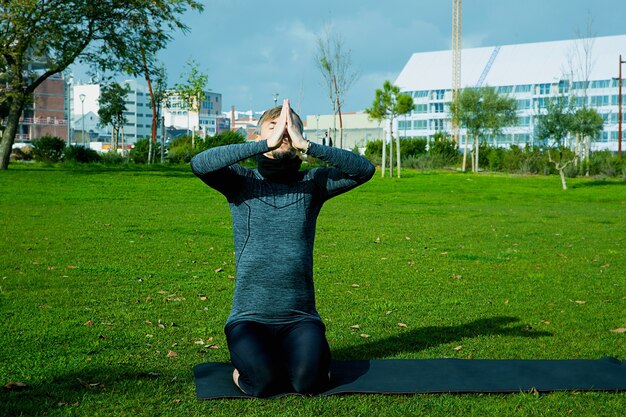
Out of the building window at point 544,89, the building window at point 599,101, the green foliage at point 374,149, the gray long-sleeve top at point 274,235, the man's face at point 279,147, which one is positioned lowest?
the gray long-sleeve top at point 274,235

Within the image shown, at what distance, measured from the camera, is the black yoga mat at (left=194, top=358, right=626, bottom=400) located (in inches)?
203

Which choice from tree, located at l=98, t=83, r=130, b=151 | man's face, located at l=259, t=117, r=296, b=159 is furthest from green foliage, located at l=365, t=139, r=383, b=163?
man's face, located at l=259, t=117, r=296, b=159

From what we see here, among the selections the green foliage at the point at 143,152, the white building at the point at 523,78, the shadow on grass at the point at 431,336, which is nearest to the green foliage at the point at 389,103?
the green foliage at the point at 143,152

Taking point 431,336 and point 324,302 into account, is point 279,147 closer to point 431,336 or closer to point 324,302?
point 431,336

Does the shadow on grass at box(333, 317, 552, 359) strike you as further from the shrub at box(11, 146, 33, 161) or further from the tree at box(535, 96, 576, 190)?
the shrub at box(11, 146, 33, 161)

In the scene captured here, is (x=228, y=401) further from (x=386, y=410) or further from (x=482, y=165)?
(x=482, y=165)

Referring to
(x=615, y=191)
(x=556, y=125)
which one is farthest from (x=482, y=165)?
(x=615, y=191)

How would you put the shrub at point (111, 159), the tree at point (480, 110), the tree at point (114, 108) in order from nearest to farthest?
1. the shrub at point (111, 159)
2. the tree at point (480, 110)
3. the tree at point (114, 108)

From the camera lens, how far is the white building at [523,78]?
74750mm

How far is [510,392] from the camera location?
5180 mm

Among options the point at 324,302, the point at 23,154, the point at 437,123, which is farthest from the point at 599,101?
the point at 324,302

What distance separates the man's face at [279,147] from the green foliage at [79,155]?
116 ft

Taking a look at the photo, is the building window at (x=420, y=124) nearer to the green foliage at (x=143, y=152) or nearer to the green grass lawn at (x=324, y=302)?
the green foliage at (x=143, y=152)

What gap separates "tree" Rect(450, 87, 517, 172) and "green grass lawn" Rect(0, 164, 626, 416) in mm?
34198
